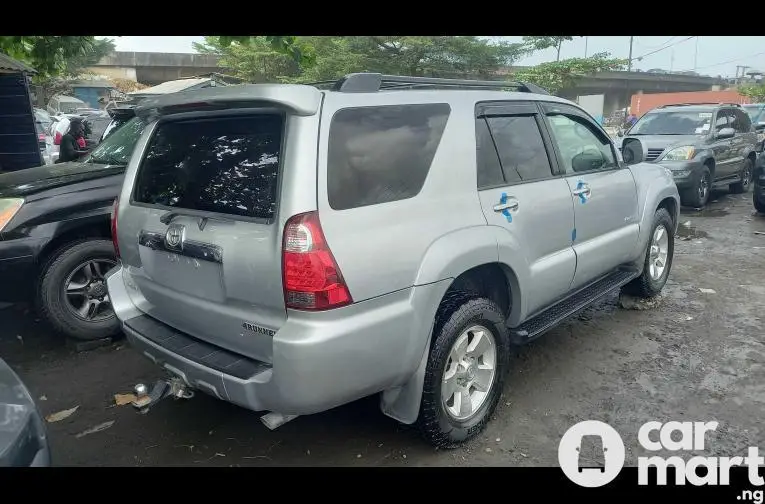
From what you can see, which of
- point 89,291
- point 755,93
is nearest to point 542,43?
point 755,93

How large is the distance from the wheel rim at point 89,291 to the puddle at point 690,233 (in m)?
7.29

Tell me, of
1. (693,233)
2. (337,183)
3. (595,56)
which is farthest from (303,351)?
(595,56)

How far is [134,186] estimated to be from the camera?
10.7ft

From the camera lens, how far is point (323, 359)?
2.32 m

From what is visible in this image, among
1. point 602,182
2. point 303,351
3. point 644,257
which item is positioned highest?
point 602,182

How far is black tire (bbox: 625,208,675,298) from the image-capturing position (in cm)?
498

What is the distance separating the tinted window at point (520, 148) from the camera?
3.34 meters

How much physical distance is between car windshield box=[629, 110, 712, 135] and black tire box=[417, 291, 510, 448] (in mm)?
8649

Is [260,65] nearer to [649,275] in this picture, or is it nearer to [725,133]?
[725,133]

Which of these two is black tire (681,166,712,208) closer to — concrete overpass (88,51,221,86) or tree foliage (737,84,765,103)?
tree foliage (737,84,765,103)

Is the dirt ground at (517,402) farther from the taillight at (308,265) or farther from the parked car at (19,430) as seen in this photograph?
the taillight at (308,265)

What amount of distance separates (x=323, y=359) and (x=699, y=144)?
30.6ft
